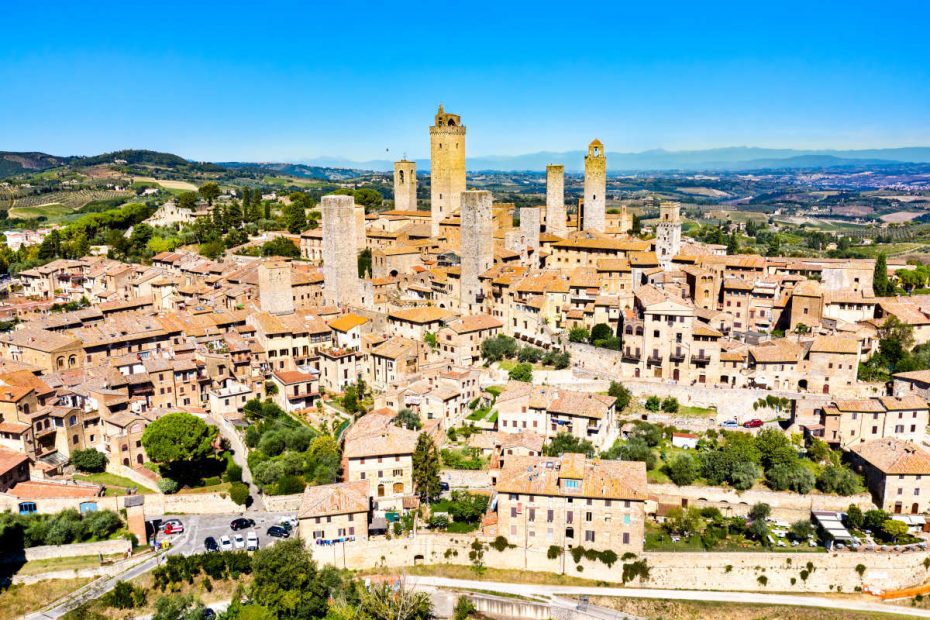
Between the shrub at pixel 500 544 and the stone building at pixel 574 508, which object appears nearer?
the stone building at pixel 574 508

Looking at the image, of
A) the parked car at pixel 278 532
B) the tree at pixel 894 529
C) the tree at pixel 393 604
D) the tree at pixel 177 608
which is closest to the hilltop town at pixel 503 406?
the tree at pixel 894 529

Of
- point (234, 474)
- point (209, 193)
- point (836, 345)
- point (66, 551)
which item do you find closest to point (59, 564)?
point (66, 551)

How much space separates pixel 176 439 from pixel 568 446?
61.9 ft

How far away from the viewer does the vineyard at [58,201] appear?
359 ft

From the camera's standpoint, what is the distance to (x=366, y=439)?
35062mm

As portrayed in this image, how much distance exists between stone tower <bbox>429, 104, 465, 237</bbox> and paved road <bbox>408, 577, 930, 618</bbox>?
40280mm

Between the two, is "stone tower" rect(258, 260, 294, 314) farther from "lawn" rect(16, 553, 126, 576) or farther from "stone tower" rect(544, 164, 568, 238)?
"lawn" rect(16, 553, 126, 576)

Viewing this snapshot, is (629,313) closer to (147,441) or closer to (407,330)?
(407,330)

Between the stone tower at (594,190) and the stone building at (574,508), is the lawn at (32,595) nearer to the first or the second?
the stone building at (574,508)

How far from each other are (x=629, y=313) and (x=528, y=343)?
22.3 ft

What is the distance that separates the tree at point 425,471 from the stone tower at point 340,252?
22.0m

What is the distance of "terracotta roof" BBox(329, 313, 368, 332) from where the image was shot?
157 feet

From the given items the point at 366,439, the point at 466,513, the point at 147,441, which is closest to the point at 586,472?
the point at 466,513

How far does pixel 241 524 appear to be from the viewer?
3288 cm
